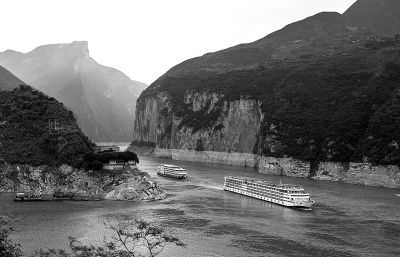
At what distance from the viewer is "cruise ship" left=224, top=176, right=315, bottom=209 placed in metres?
106

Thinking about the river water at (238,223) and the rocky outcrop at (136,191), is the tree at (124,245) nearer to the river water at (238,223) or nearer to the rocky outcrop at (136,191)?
the river water at (238,223)

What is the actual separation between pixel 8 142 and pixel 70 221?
164 feet

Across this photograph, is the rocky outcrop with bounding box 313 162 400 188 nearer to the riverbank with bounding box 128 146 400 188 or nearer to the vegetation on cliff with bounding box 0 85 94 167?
the riverbank with bounding box 128 146 400 188

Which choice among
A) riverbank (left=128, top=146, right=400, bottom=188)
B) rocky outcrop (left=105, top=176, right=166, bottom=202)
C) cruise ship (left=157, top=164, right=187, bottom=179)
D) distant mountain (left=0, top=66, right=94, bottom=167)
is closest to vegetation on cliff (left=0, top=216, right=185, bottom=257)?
rocky outcrop (left=105, top=176, right=166, bottom=202)

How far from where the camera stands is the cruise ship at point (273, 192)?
105544 mm

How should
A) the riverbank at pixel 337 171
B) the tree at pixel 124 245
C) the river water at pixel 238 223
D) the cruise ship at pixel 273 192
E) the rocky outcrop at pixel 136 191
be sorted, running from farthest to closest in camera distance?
1. the riverbank at pixel 337 171
2. the rocky outcrop at pixel 136 191
3. the cruise ship at pixel 273 192
4. the river water at pixel 238 223
5. the tree at pixel 124 245

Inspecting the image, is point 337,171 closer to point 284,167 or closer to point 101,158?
point 284,167

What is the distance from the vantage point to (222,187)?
A: 136750 mm

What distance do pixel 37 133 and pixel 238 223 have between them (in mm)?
66703

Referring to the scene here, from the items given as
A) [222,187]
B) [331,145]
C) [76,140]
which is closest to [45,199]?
[76,140]

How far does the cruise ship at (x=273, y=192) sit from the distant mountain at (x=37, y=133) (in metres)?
40.3

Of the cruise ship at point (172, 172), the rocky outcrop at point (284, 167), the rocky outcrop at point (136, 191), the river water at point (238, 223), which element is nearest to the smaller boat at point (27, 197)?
the river water at point (238, 223)

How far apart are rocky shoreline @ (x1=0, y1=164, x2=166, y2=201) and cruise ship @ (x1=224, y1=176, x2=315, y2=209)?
2447 cm

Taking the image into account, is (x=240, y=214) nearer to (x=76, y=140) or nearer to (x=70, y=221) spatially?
(x=70, y=221)
